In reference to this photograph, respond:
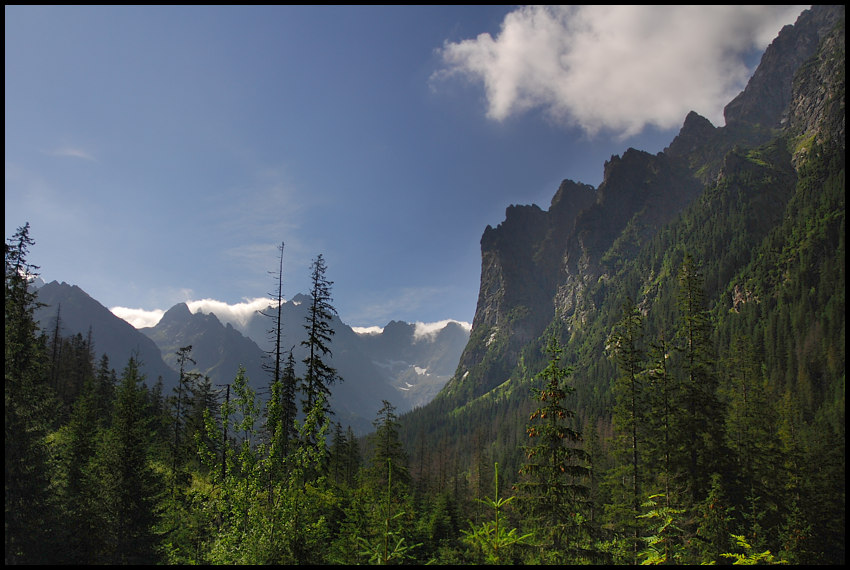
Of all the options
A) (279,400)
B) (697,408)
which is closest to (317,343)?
(279,400)

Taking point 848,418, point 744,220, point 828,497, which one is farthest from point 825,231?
point 848,418

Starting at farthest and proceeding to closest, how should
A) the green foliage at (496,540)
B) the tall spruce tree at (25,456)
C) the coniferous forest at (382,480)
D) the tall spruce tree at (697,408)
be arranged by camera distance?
1. the tall spruce tree at (697,408)
2. the tall spruce tree at (25,456)
3. the coniferous forest at (382,480)
4. the green foliage at (496,540)

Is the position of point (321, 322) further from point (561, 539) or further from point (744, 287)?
point (744, 287)

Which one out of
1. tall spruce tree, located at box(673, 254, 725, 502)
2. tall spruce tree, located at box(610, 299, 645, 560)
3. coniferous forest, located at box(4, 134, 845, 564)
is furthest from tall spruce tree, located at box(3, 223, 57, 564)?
tall spruce tree, located at box(673, 254, 725, 502)

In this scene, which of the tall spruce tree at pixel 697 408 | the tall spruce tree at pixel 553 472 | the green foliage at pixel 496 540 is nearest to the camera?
the green foliage at pixel 496 540

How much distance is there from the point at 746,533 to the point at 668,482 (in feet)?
19.0

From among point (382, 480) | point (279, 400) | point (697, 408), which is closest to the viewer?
point (279, 400)

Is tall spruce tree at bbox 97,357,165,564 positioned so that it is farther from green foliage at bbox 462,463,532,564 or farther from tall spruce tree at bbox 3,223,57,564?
green foliage at bbox 462,463,532,564

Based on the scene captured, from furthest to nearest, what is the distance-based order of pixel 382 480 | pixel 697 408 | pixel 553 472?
1. pixel 382 480
2. pixel 697 408
3. pixel 553 472

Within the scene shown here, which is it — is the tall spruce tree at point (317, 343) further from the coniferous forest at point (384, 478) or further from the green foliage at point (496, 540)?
the green foliage at point (496, 540)

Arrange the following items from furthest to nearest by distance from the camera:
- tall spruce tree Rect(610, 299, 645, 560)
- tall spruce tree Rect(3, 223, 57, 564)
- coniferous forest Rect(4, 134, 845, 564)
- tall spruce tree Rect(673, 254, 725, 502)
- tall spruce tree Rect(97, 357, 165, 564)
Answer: tall spruce tree Rect(610, 299, 645, 560), tall spruce tree Rect(673, 254, 725, 502), tall spruce tree Rect(97, 357, 165, 564), tall spruce tree Rect(3, 223, 57, 564), coniferous forest Rect(4, 134, 845, 564)

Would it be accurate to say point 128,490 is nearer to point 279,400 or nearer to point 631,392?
point 279,400

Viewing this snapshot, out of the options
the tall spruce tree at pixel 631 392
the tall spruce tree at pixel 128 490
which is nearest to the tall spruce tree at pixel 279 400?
the tall spruce tree at pixel 128 490

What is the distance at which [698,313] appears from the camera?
73.3 ft
